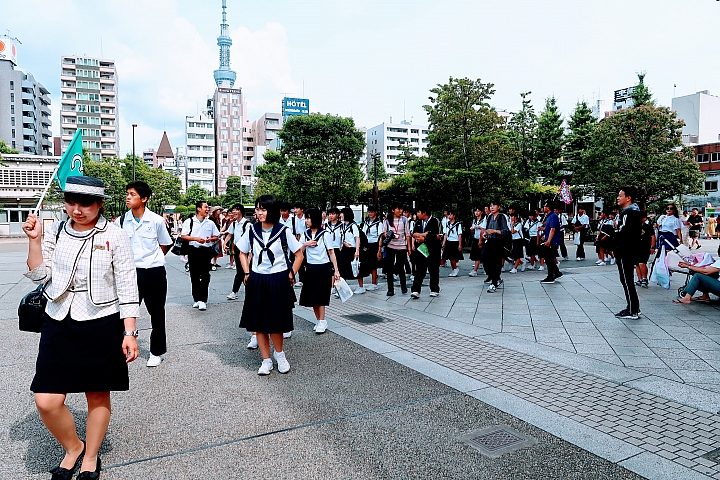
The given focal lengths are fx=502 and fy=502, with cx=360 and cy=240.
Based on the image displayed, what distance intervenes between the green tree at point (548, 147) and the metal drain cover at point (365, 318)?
2956 centimetres

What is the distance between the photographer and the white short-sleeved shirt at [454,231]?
13258mm

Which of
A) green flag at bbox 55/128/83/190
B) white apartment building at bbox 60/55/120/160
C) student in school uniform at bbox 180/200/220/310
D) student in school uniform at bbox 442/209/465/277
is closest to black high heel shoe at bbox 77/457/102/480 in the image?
green flag at bbox 55/128/83/190

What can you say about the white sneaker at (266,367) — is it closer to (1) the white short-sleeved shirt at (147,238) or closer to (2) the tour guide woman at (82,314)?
(1) the white short-sleeved shirt at (147,238)

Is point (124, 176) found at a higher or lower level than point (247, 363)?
higher

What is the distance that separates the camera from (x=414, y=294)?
9.34m

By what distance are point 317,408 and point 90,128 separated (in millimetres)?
88745

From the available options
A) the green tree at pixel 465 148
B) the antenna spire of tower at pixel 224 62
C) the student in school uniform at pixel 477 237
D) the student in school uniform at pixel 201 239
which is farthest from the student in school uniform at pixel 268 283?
the antenna spire of tower at pixel 224 62

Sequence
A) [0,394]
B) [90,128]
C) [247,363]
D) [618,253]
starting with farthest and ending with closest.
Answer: [90,128] < [618,253] < [247,363] < [0,394]

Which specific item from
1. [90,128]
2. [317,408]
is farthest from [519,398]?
[90,128]

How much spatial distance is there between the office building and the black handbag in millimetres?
78242

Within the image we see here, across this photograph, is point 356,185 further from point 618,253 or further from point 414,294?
point 618,253

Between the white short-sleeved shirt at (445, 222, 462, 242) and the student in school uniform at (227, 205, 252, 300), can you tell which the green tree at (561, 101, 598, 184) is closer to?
the white short-sleeved shirt at (445, 222, 462, 242)

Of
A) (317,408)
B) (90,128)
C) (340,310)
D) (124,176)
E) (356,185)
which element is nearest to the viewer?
(317,408)

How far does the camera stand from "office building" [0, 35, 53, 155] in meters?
68.1
